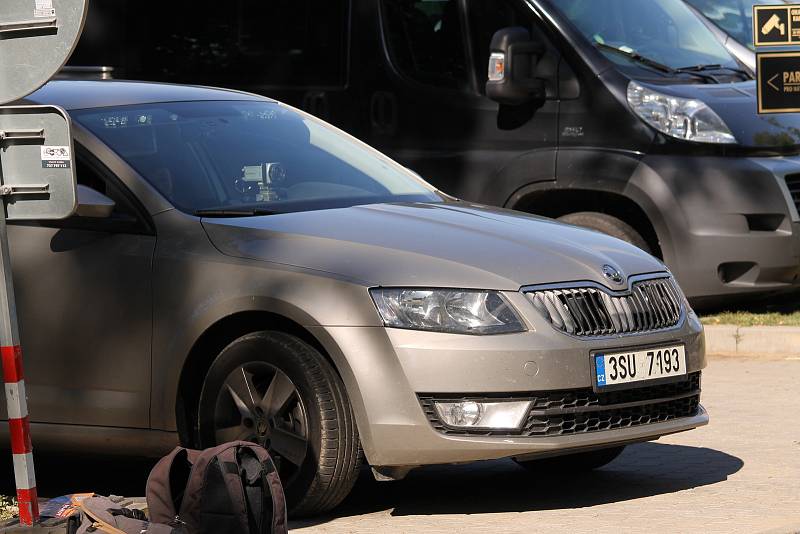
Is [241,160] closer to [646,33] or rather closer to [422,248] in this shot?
[422,248]

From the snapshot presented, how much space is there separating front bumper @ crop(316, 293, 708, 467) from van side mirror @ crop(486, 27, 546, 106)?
4722 millimetres

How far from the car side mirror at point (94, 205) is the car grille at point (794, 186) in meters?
5.49

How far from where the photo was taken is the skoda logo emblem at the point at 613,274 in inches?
249

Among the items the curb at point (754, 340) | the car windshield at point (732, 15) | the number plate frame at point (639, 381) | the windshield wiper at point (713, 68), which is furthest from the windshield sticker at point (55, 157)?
the car windshield at point (732, 15)

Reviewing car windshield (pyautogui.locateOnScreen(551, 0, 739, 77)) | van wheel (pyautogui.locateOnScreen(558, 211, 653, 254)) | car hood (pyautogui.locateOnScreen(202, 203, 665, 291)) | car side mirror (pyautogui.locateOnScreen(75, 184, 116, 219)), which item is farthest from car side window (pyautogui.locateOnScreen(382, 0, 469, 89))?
car side mirror (pyautogui.locateOnScreen(75, 184, 116, 219))

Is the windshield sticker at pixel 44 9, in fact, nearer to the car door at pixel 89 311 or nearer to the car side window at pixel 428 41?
the car door at pixel 89 311

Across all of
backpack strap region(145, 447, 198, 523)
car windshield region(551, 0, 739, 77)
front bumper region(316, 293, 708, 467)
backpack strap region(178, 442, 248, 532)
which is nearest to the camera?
backpack strap region(178, 442, 248, 532)

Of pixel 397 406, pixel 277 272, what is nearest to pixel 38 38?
pixel 277 272

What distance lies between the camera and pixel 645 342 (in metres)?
6.31

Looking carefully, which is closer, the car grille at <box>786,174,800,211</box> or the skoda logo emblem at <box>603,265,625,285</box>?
the skoda logo emblem at <box>603,265,625,285</box>

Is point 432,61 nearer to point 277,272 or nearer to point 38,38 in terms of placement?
point 277,272

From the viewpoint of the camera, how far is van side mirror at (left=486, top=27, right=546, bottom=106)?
1055 centimetres

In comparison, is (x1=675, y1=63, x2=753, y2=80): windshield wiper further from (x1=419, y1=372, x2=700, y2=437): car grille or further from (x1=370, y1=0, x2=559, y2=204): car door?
(x1=419, y1=372, x2=700, y2=437): car grille

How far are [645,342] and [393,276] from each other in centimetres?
99
